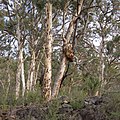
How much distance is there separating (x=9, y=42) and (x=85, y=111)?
16.3m

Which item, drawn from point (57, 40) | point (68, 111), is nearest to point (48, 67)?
point (68, 111)

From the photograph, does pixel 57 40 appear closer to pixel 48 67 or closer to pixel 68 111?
pixel 48 67

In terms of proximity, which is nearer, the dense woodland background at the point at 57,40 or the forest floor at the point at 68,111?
the forest floor at the point at 68,111

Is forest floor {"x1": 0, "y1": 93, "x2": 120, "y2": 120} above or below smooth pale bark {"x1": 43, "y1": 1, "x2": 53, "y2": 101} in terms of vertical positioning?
below

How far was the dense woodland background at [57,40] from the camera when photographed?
38.5ft

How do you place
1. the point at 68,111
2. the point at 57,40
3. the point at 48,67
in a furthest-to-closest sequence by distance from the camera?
the point at 57,40 → the point at 48,67 → the point at 68,111

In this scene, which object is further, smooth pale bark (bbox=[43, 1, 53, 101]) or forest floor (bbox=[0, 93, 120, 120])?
smooth pale bark (bbox=[43, 1, 53, 101])

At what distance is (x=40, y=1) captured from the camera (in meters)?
11.8

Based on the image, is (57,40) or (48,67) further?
(57,40)

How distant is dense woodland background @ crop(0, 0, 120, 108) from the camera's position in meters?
11.7

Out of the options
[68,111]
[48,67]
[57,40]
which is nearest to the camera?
[68,111]

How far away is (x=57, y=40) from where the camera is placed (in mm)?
21469

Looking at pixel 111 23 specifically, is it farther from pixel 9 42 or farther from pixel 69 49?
pixel 69 49

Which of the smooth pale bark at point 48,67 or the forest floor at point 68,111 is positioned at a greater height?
the smooth pale bark at point 48,67
